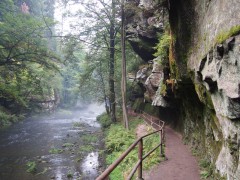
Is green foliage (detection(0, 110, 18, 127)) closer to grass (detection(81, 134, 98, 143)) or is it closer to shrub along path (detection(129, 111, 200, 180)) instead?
grass (detection(81, 134, 98, 143))

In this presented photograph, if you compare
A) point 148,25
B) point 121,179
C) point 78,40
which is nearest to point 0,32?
point 78,40

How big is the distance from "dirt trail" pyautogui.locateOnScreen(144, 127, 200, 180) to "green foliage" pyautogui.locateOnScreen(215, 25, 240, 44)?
13.8ft

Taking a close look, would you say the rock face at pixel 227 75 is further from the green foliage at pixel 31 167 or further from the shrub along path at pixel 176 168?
the green foliage at pixel 31 167

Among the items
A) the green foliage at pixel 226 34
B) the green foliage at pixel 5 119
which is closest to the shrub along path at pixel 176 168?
the green foliage at pixel 226 34

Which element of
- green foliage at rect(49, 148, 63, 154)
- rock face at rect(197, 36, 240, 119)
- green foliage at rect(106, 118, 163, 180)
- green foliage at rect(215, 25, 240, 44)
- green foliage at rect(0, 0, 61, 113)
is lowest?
green foliage at rect(49, 148, 63, 154)

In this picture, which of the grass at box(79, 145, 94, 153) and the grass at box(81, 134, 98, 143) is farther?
the grass at box(81, 134, 98, 143)

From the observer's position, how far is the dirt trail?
7412mm

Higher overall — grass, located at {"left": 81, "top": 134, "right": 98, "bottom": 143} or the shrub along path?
the shrub along path

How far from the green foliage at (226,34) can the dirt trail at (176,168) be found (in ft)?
13.8

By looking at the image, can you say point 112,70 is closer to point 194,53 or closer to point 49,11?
point 194,53

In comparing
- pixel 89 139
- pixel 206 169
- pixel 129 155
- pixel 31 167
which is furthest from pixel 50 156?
pixel 206 169

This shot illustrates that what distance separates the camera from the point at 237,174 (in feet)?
16.1

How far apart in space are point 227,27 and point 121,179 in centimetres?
678

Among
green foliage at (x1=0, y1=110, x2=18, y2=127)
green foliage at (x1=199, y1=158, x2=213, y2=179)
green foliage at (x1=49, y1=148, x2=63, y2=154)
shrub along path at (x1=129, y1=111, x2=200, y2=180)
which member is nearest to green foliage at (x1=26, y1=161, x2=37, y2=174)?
green foliage at (x1=49, y1=148, x2=63, y2=154)
